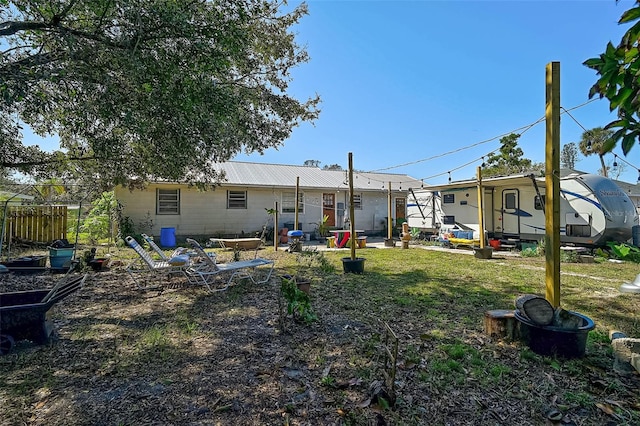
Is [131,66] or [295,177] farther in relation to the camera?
[295,177]

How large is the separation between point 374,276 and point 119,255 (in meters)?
7.95

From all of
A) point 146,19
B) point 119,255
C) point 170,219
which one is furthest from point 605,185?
point 170,219

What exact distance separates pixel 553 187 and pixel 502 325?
161cm

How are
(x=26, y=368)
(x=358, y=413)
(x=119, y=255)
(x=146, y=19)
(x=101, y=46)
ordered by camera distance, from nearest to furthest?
(x=358, y=413) < (x=26, y=368) < (x=146, y=19) < (x=101, y=46) < (x=119, y=255)

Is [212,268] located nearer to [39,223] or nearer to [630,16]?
[630,16]

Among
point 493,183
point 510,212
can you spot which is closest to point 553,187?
point 493,183

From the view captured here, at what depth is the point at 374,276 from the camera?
755cm

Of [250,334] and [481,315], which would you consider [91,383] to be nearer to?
[250,334]

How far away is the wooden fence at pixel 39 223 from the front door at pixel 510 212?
53.4ft

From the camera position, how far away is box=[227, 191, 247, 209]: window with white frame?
16.4m

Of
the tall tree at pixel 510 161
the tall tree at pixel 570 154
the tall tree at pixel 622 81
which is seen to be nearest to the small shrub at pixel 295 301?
the tall tree at pixel 622 81

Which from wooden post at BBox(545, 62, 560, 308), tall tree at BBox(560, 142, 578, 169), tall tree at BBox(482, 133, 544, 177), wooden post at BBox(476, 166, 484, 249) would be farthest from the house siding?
tall tree at BBox(560, 142, 578, 169)

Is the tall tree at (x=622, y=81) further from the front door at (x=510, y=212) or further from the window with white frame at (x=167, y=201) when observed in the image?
the window with white frame at (x=167, y=201)

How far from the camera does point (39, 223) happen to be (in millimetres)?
11445
